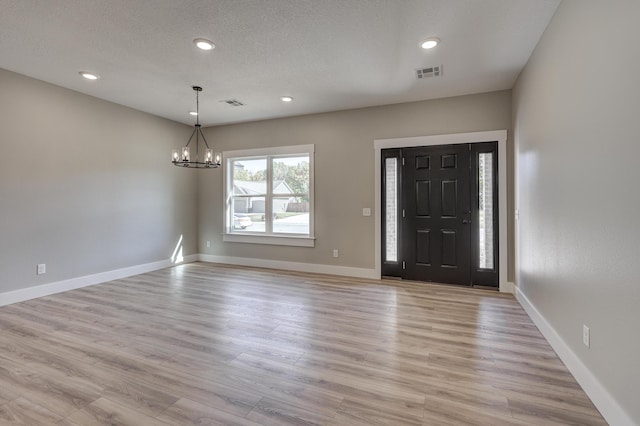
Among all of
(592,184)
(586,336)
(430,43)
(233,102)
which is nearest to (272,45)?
(430,43)

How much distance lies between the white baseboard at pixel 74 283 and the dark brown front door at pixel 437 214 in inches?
175

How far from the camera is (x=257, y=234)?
19.5 feet

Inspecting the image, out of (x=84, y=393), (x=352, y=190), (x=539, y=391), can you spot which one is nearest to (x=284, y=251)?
(x=352, y=190)

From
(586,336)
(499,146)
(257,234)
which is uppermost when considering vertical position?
(499,146)

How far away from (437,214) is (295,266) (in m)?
2.60

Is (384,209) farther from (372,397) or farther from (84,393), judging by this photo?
(84,393)

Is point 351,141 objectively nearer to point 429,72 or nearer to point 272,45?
point 429,72

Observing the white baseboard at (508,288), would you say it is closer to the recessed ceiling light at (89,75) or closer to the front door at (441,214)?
the front door at (441,214)

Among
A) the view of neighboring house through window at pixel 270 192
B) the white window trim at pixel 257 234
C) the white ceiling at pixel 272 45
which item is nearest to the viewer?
the white ceiling at pixel 272 45

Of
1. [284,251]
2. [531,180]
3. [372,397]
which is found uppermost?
[531,180]

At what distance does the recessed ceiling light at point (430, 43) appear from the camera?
118 inches

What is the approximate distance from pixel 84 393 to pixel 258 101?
4.07 m

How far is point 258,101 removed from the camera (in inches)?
188

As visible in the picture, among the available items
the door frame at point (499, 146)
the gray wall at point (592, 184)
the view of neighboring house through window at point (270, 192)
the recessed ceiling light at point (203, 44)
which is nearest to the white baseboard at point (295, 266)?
the view of neighboring house through window at point (270, 192)
